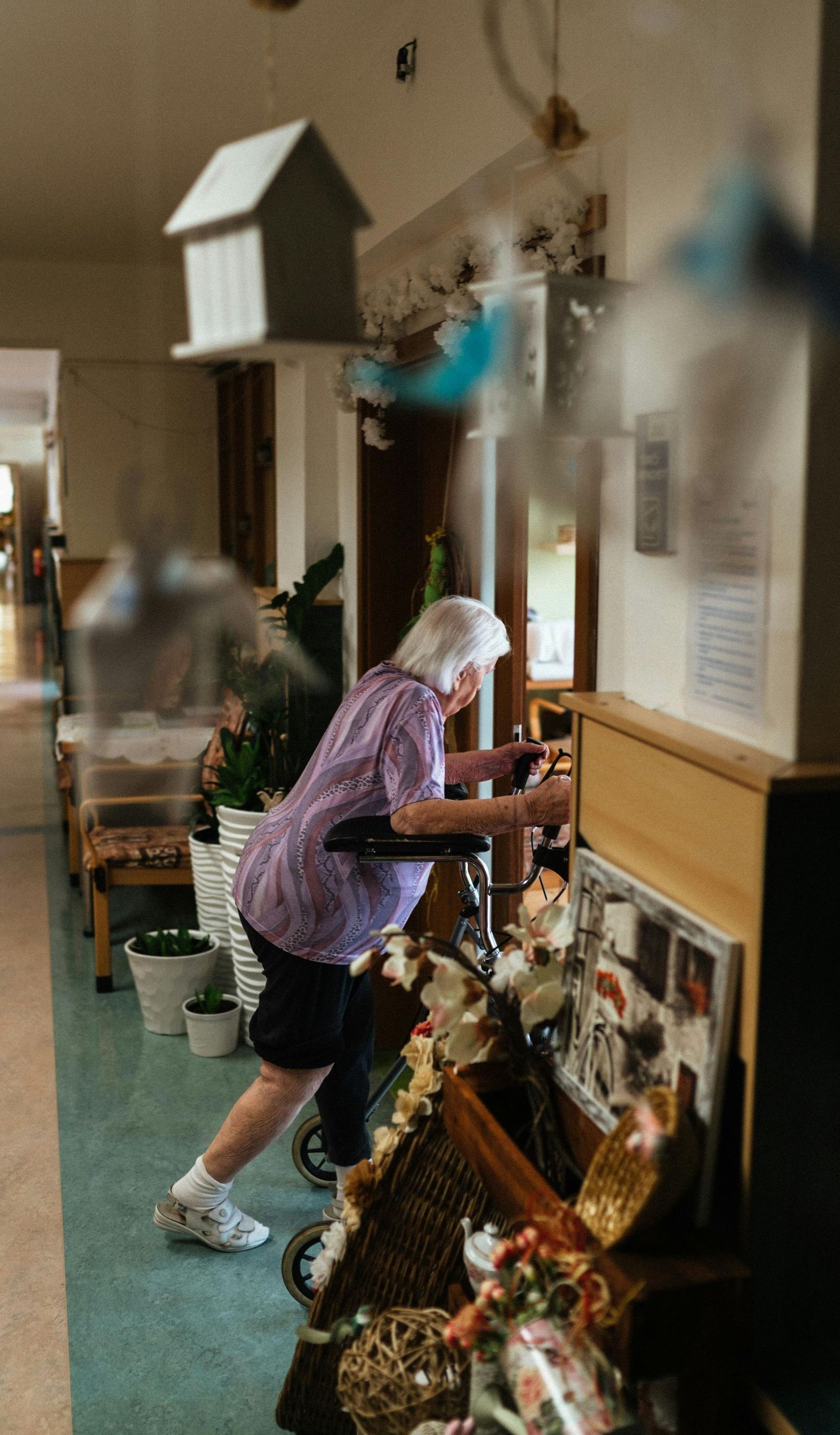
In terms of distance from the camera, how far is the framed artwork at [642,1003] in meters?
1.24

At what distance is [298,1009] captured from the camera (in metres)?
2.36

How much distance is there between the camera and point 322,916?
230cm

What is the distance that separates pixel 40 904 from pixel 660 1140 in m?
4.32

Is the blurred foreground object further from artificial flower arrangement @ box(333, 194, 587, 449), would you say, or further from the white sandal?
the white sandal

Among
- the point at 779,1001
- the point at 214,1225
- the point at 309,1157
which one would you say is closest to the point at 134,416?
the point at 779,1001

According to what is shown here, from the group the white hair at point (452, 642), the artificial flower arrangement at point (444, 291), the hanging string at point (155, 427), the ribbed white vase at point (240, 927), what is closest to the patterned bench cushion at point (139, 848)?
the ribbed white vase at point (240, 927)

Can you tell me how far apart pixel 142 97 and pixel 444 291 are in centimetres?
163

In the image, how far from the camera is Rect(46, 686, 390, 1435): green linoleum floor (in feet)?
7.17

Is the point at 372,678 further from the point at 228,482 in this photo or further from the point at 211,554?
the point at 211,554

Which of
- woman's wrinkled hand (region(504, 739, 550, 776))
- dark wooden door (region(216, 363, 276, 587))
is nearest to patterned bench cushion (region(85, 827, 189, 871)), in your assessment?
woman's wrinkled hand (region(504, 739, 550, 776))

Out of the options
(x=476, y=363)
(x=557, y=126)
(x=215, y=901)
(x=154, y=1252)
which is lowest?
(x=154, y=1252)

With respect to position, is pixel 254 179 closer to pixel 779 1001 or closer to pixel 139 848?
pixel 779 1001

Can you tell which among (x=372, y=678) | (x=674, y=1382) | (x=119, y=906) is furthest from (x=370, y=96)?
(x=119, y=906)

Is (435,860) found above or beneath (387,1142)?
above
